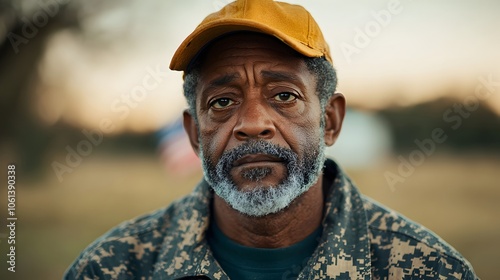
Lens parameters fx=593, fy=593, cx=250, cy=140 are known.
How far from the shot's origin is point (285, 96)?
2.59 meters

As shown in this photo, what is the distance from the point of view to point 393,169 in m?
6.91

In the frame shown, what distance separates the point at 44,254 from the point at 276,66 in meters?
4.60

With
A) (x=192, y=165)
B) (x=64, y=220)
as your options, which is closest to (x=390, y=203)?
(x=192, y=165)

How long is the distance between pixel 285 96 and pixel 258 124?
23 cm

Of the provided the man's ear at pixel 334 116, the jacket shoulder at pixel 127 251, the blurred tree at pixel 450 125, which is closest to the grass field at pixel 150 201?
the blurred tree at pixel 450 125

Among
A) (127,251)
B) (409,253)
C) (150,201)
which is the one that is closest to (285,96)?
(409,253)

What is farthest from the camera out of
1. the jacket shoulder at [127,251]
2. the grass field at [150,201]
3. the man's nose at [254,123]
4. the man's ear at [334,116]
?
the grass field at [150,201]

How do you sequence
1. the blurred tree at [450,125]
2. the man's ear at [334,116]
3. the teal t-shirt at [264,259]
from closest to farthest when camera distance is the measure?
the teal t-shirt at [264,259] < the man's ear at [334,116] < the blurred tree at [450,125]

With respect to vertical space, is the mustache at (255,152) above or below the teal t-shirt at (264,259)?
above

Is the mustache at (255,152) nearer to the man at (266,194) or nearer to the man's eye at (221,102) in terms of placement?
the man at (266,194)

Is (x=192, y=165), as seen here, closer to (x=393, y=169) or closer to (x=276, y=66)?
(x=393, y=169)

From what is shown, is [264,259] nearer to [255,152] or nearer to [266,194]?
[266,194]

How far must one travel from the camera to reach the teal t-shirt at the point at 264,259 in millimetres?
2564

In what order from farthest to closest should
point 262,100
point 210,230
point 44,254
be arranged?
1. point 44,254
2. point 210,230
3. point 262,100
